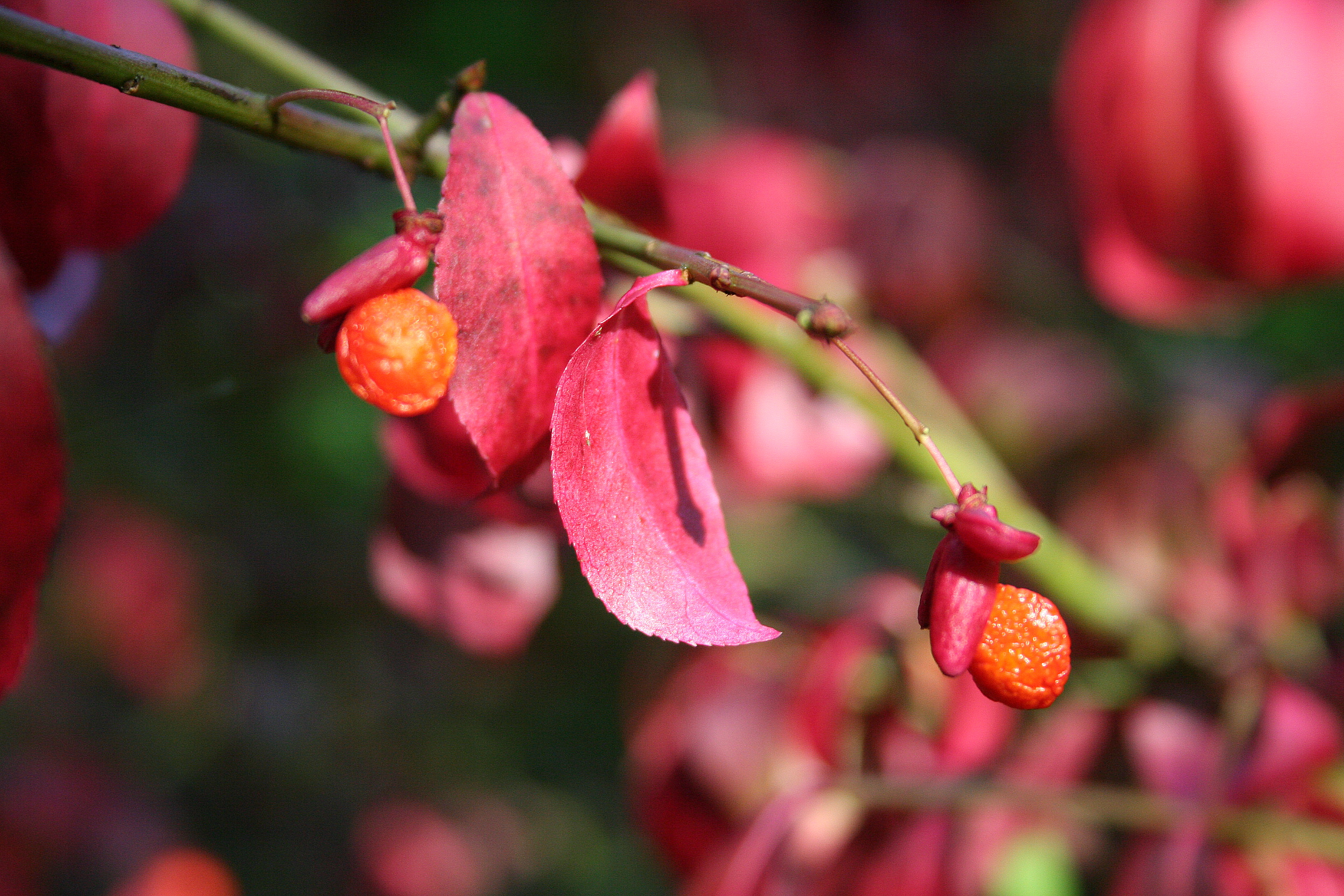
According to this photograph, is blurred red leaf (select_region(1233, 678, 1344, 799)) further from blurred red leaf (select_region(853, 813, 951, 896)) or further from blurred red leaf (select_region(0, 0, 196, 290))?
blurred red leaf (select_region(0, 0, 196, 290))

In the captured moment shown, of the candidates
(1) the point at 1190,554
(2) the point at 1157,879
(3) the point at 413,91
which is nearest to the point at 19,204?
(2) the point at 1157,879

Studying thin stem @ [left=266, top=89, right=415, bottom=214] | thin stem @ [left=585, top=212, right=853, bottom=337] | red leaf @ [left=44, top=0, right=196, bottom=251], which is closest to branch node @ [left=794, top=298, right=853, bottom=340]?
thin stem @ [left=585, top=212, right=853, bottom=337]

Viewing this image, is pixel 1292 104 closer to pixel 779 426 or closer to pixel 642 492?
pixel 779 426

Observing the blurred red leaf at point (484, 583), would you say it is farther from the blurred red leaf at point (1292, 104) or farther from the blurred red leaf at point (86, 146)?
the blurred red leaf at point (1292, 104)

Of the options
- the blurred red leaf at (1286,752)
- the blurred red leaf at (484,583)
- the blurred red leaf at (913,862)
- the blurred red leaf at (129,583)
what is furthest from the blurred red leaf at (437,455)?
the blurred red leaf at (129,583)

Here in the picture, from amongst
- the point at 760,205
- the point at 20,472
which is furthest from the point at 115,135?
the point at 760,205

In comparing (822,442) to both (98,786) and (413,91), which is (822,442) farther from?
(413,91)

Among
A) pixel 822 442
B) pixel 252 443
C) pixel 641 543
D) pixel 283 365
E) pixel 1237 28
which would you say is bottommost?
pixel 252 443
